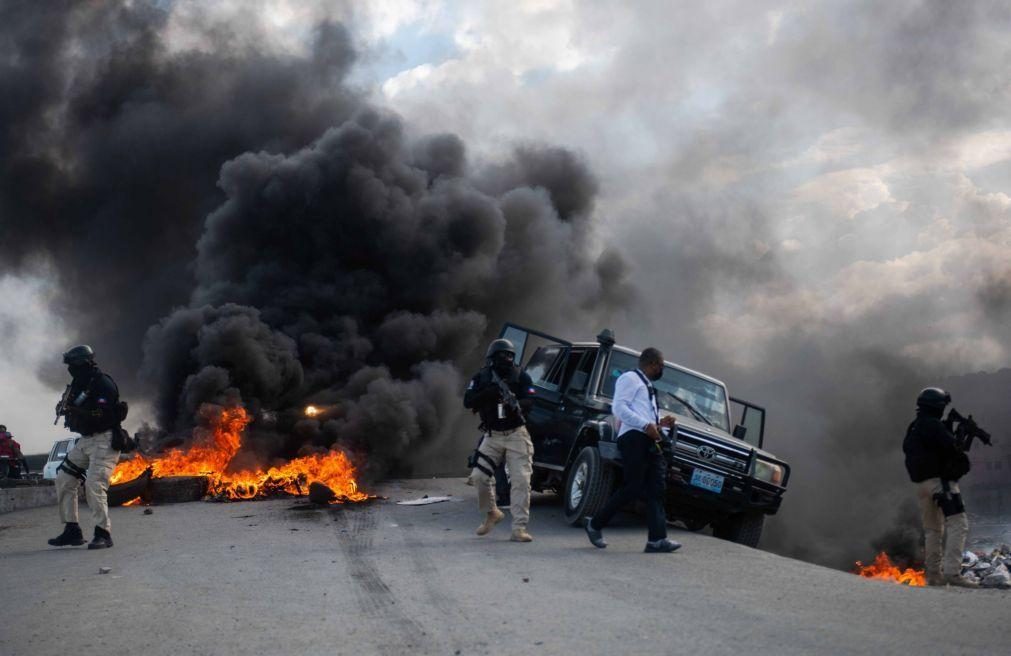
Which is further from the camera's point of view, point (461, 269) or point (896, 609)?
point (461, 269)

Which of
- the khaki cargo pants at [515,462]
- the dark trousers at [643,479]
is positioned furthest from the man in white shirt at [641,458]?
the khaki cargo pants at [515,462]

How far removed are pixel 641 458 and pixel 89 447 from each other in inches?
194

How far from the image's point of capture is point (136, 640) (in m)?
4.27

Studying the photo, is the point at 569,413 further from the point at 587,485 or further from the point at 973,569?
the point at 973,569

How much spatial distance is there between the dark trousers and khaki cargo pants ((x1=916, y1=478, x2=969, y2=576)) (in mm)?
2069

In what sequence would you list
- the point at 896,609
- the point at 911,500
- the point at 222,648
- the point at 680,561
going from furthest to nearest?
the point at 911,500 → the point at 680,561 → the point at 896,609 → the point at 222,648

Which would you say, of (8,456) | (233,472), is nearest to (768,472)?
(233,472)

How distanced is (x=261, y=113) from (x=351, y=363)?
10371 millimetres

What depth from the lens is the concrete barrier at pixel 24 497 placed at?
12.6 m

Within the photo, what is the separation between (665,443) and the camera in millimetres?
8172

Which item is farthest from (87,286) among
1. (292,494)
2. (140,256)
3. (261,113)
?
(292,494)

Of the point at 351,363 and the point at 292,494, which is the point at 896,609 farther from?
the point at 351,363

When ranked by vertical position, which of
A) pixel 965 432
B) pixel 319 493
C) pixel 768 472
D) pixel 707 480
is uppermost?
pixel 965 432

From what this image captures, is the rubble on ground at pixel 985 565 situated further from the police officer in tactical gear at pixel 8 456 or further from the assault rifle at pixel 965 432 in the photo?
the police officer in tactical gear at pixel 8 456
